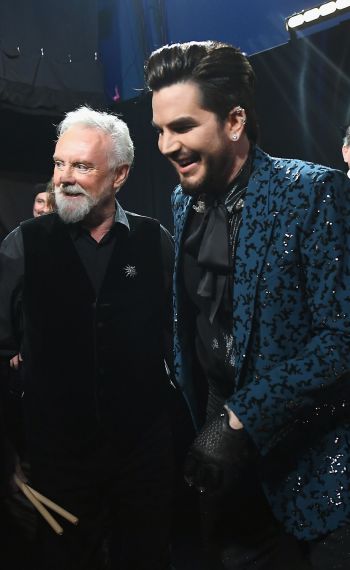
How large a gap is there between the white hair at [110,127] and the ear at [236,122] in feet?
3.50

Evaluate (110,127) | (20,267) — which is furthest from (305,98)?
(20,267)

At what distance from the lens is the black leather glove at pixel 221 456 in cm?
104

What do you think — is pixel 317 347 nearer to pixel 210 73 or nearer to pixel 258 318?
pixel 258 318

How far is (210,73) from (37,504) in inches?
54.4

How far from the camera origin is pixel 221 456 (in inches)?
40.8

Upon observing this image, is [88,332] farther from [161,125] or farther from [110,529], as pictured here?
[161,125]

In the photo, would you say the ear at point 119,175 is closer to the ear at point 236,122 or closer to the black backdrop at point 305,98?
the ear at point 236,122

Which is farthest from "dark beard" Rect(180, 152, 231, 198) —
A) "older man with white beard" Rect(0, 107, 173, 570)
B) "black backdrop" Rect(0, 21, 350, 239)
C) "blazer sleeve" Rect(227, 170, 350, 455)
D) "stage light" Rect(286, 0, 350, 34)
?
"stage light" Rect(286, 0, 350, 34)

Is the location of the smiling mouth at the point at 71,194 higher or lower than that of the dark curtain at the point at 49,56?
lower

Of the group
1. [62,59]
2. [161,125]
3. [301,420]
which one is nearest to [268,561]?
[301,420]

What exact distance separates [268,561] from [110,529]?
1007 mm

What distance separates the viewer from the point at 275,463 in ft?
3.76

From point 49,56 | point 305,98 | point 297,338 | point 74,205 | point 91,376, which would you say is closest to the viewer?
point 297,338

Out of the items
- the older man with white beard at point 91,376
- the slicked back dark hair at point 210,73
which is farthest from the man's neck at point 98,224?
the slicked back dark hair at point 210,73
